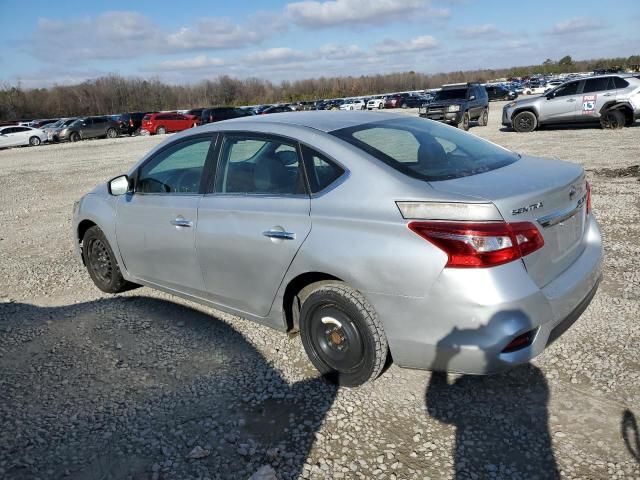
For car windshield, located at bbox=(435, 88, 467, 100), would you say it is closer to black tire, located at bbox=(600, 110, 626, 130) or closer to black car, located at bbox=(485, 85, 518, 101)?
black tire, located at bbox=(600, 110, 626, 130)

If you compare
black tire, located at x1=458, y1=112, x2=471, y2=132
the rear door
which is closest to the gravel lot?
the rear door

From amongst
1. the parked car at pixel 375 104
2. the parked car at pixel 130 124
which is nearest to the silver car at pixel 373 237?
the parked car at pixel 130 124

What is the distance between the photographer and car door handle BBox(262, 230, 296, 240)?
322 cm

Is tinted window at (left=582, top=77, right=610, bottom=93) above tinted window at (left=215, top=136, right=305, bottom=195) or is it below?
above

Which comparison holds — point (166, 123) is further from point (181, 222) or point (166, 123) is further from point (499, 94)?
point (181, 222)

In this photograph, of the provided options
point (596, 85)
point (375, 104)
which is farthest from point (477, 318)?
point (375, 104)

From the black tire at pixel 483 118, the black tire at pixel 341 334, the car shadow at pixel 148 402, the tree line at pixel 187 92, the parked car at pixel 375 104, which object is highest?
the tree line at pixel 187 92

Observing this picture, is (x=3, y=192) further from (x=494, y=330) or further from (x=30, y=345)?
(x=494, y=330)

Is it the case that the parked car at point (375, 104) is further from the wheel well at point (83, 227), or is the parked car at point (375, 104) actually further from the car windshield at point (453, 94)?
the wheel well at point (83, 227)

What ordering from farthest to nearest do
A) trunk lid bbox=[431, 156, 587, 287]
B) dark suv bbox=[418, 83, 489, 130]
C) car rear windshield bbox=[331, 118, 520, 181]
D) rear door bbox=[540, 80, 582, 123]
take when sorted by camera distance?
dark suv bbox=[418, 83, 489, 130] → rear door bbox=[540, 80, 582, 123] → car rear windshield bbox=[331, 118, 520, 181] → trunk lid bbox=[431, 156, 587, 287]

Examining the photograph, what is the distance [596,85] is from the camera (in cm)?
1697

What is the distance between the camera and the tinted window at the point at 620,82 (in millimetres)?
16558

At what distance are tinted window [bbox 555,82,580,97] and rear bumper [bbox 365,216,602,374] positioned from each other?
16.9m

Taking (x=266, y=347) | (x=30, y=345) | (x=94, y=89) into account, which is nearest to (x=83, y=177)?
(x=30, y=345)
